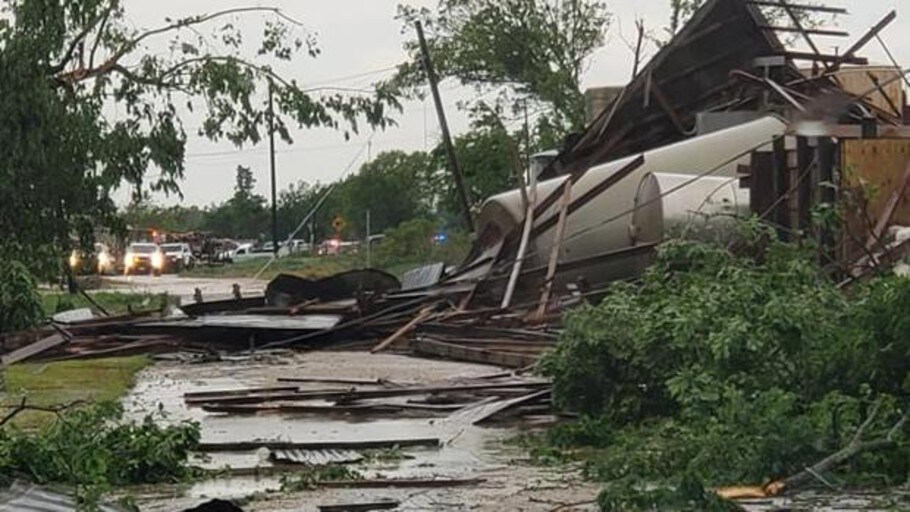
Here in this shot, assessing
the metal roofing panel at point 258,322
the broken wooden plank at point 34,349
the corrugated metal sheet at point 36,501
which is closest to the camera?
the corrugated metal sheet at point 36,501

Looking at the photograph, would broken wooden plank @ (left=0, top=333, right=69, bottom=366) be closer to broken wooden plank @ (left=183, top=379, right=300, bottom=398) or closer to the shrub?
the shrub

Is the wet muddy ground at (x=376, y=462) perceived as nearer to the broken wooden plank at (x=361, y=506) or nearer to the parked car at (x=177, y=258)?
the broken wooden plank at (x=361, y=506)

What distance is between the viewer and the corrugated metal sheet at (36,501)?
623 cm

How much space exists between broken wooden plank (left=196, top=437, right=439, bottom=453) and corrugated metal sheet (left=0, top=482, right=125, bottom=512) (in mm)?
2883

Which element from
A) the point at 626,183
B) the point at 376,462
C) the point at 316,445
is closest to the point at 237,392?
the point at 316,445

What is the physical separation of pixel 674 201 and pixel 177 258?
173 feet

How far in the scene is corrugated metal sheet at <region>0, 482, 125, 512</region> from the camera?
20.4 ft

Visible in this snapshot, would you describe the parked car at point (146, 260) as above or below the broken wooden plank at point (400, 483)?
above

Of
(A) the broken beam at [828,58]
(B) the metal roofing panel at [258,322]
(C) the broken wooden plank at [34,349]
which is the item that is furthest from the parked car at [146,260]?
(C) the broken wooden plank at [34,349]

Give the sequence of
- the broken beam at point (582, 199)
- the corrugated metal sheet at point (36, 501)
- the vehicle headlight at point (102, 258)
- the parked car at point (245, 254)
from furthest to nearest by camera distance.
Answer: the parked car at point (245, 254), the vehicle headlight at point (102, 258), the broken beam at point (582, 199), the corrugated metal sheet at point (36, 501)

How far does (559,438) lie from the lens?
983 centimetres

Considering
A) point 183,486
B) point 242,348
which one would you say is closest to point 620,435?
point 183,486

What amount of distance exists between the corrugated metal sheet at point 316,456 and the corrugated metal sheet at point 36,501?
98.0 inches

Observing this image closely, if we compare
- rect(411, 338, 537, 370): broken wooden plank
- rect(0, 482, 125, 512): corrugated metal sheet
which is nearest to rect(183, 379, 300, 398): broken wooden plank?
rect(411, 338, 537, 370): broken wooden plank
